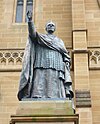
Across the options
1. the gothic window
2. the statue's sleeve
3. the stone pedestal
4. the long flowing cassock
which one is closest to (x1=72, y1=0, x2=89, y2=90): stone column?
the gothic window

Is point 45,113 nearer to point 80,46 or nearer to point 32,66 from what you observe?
point 32,66

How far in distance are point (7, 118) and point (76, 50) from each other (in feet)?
10.1

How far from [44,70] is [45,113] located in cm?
80

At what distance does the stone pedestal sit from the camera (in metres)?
4.91

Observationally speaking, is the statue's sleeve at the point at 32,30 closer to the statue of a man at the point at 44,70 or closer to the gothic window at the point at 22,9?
the statue of a man at the point at 44,70

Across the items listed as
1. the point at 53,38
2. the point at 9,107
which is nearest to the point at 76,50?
the point at 9,107

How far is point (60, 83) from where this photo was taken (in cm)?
548

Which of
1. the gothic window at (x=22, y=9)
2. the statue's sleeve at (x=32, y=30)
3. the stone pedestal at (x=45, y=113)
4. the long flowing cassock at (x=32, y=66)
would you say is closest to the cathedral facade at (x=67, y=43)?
the gothic window at (x=22, y=9)

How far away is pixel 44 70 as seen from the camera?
556 cm

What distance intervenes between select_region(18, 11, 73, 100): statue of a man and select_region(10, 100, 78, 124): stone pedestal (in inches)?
7.2

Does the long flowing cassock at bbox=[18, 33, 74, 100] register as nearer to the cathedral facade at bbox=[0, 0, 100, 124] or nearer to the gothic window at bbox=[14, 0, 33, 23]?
the cathedral facade at bbox=[0, 0, 100, 124]

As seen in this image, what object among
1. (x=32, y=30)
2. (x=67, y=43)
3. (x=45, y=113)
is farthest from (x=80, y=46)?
(x=45, y=113)

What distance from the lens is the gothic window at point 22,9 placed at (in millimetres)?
13883

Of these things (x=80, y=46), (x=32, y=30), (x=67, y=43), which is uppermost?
(x=67, y=43)
